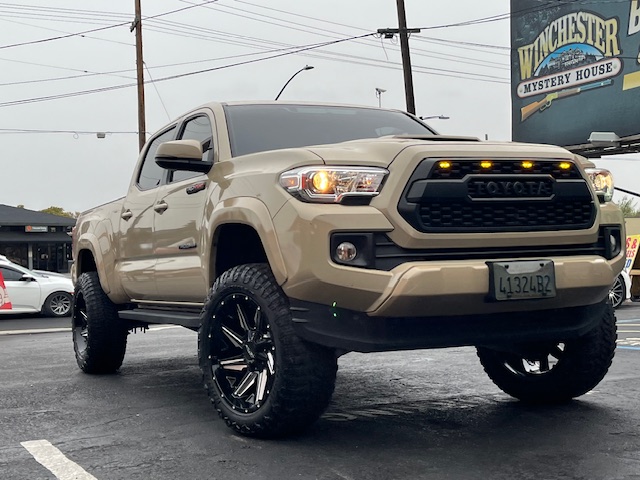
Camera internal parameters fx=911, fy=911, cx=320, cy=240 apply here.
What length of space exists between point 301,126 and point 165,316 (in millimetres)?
1558

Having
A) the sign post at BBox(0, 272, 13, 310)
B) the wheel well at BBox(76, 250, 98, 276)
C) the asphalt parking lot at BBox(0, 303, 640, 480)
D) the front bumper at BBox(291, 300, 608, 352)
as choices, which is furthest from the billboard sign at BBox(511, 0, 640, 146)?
the front bumper at BBox(291, 300, 608, 352)

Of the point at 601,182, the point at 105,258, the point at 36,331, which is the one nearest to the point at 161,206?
the point at 105,258

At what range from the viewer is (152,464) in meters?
4.31

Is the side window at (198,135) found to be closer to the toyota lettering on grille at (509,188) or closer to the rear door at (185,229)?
the rear door at (185,229)

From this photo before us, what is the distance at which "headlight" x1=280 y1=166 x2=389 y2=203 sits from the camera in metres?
4.46

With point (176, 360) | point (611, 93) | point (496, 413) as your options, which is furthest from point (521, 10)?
point (496, 413)

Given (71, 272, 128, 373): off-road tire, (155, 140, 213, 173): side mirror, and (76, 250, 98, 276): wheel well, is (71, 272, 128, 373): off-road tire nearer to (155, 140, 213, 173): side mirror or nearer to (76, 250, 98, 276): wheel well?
(76, 250, 98, 276): wheel well

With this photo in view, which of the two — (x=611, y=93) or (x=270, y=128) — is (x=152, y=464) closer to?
(x=270, y=128)

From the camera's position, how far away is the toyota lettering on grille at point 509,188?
4.52 metres

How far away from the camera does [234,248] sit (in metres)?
5.32

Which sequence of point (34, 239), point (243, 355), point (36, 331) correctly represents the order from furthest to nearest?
point (34, 239), point (36, 331), point (243, 355)

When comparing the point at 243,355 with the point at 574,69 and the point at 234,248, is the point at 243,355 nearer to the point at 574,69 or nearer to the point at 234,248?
the point at 234,248

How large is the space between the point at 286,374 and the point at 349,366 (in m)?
3.55

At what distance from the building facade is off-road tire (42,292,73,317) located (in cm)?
3068
